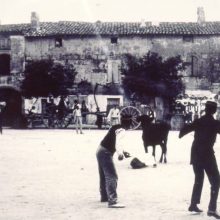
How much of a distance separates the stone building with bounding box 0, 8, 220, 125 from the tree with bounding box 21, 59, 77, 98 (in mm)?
4253

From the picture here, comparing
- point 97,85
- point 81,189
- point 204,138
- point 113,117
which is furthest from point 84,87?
point 204,138

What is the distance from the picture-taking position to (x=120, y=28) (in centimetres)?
4706

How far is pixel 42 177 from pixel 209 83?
3470 centimetres

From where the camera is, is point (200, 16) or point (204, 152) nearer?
point (204, 152)

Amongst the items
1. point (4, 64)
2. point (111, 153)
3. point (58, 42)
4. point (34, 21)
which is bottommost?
point (111, 153)

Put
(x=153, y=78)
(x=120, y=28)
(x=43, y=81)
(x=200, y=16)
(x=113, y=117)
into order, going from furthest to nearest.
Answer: (x=200, y=16), (x=120, y=28), (x=43, y=81), (x=153, y=78), (x=113, y=117)

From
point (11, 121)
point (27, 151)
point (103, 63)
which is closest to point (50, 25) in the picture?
point (103, 63)

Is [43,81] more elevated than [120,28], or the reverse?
[120,28]

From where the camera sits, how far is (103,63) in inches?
1833

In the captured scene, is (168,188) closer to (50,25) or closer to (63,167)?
(63,167)

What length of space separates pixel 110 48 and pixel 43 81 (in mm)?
7502

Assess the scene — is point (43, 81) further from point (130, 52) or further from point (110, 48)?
point (130, 52)

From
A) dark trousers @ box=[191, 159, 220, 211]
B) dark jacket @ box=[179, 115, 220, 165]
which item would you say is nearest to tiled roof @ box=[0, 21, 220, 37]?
dark jacket @ box=[179, 115, 220, 165]

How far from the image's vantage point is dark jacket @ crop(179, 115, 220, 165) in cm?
816
